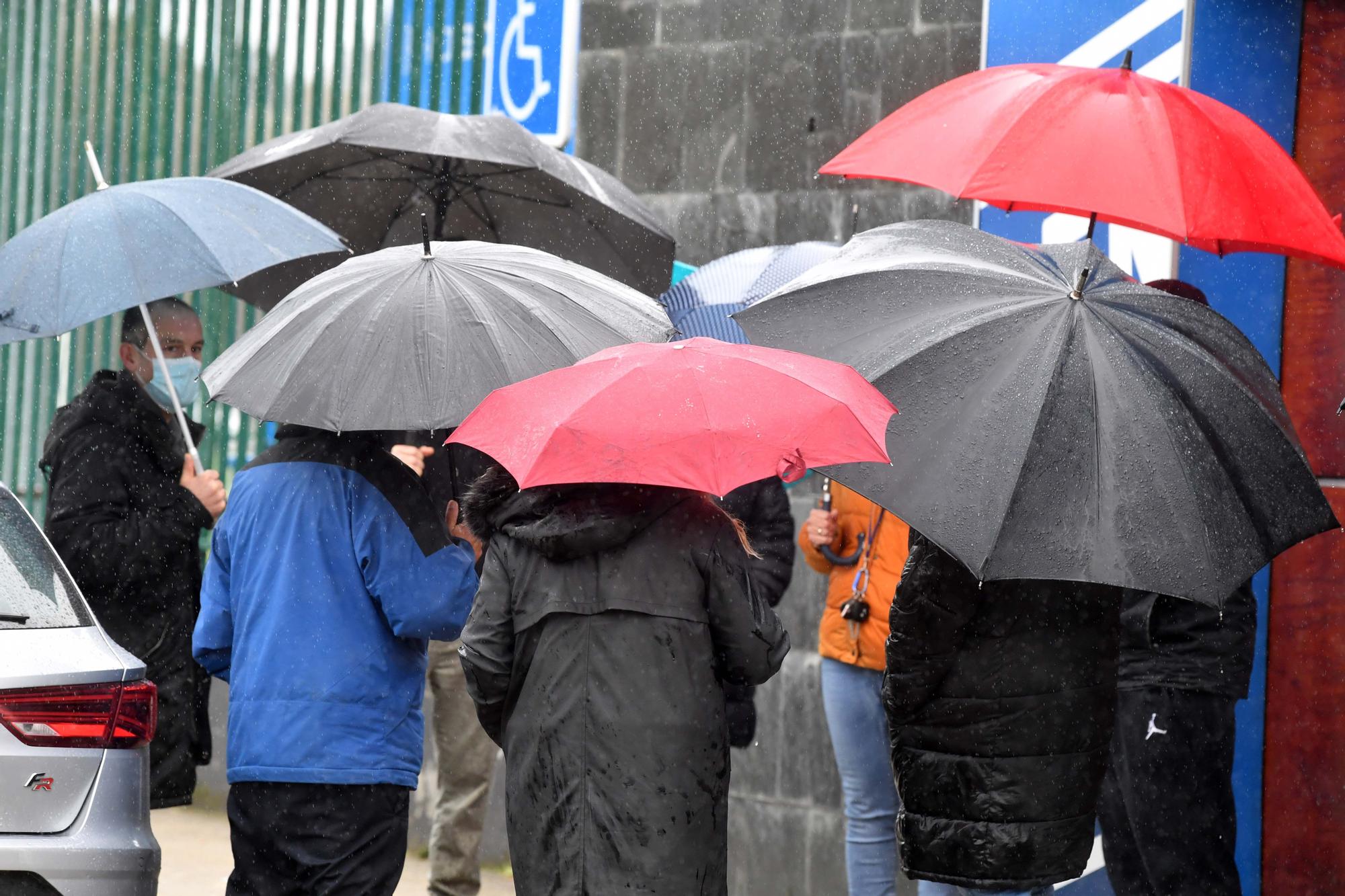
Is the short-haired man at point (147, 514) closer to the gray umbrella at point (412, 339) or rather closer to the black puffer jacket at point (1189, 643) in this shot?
the gray umbrella at point (412, 339)

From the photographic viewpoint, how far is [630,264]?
5824mm

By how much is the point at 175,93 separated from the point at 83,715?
5.81 m

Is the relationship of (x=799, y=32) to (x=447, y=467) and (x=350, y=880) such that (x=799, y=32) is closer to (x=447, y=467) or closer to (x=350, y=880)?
(x=447, y=467)

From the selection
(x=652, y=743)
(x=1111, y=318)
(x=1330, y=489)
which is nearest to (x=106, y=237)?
(x=652, y=743)

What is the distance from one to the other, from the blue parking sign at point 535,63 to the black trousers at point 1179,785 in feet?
12.5

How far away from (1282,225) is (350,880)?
2.72 metres

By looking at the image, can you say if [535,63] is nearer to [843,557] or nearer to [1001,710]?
[843,557]

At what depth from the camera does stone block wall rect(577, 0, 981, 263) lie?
6.84 meters

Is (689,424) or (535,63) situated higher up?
(535,63)

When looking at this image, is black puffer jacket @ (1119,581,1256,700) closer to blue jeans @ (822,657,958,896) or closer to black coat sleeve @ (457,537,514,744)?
blue jeans @ (822,657,958,896)

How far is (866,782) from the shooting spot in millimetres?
5715

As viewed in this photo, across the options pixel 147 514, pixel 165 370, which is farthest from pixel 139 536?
pixel 165 370

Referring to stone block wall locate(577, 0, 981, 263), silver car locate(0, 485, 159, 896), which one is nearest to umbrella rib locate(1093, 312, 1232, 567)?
silver car locate(0, 485, 159, 896)

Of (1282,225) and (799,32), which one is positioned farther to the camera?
(799,32)
